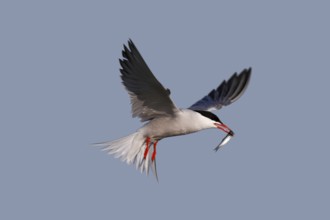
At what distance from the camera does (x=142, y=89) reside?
8.52m

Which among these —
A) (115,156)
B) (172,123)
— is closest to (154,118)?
(172,123)

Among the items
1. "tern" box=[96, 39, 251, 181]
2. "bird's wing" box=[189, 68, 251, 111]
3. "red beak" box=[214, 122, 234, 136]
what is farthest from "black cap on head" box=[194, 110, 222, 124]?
"bird's wing" box=[189, 68, 251, 111]

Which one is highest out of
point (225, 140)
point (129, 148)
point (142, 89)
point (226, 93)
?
point (142, 89)

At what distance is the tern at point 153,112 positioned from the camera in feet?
27.0

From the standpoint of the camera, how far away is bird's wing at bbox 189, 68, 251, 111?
9828 millimetres

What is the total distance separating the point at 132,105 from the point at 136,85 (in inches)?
23.4

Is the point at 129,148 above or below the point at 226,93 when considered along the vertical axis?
below

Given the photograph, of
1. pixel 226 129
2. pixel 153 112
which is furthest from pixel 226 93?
pixel 153 112

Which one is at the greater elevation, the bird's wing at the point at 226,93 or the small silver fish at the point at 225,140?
the bird's wing at the point at 226,93

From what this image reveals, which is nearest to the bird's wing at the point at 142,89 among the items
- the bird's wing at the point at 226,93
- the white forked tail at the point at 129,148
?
the white forked tail at the point at 129,148

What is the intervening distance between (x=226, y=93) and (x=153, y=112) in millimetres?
1773

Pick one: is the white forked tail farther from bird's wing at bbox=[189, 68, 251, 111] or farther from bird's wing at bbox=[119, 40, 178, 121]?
bird's wing at bbox=[189, 68, 251, 111]

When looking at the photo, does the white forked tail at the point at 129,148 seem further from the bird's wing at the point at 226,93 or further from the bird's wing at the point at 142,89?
the bird's wing at the point at 226,93

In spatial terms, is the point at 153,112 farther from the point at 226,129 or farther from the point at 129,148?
the point at 226,129
